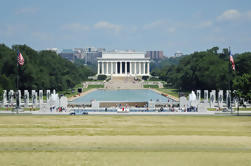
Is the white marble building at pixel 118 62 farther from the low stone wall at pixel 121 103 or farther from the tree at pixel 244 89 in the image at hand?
the tree at pixel 244 89

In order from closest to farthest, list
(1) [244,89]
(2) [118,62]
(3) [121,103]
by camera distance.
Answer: (1) [244,89], (3) [121,103], (2) [118,62]

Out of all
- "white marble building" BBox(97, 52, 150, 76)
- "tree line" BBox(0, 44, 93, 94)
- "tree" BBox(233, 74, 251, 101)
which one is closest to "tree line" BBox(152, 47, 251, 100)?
"tree" BBox(233, 74, 251, 101)

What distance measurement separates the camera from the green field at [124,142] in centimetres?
2319

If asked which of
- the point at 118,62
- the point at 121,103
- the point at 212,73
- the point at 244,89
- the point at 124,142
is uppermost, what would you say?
the point at 118,62

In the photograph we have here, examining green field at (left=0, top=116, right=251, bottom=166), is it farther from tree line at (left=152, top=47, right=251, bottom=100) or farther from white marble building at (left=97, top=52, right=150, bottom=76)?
white marble building at (left=97, top=52, right=150, bottom=76)

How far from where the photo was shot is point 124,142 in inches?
1100

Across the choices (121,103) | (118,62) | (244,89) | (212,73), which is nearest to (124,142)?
(244,89)

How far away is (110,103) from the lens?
58812 mm

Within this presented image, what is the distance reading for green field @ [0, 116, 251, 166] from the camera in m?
23.2

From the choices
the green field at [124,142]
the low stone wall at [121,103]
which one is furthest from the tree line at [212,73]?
the green field at [124,142]

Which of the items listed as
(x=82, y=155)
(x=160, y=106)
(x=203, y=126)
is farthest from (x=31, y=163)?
(x=160, y=106)

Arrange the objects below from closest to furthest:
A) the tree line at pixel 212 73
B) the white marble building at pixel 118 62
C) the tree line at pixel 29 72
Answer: the tree line at pixel 212 73 < the tree line at pixel 29 72 < the white marble building at pixel 118 62

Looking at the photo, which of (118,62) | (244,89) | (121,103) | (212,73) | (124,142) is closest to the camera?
(124,142)

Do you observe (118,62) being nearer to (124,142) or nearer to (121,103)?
(121,103)
